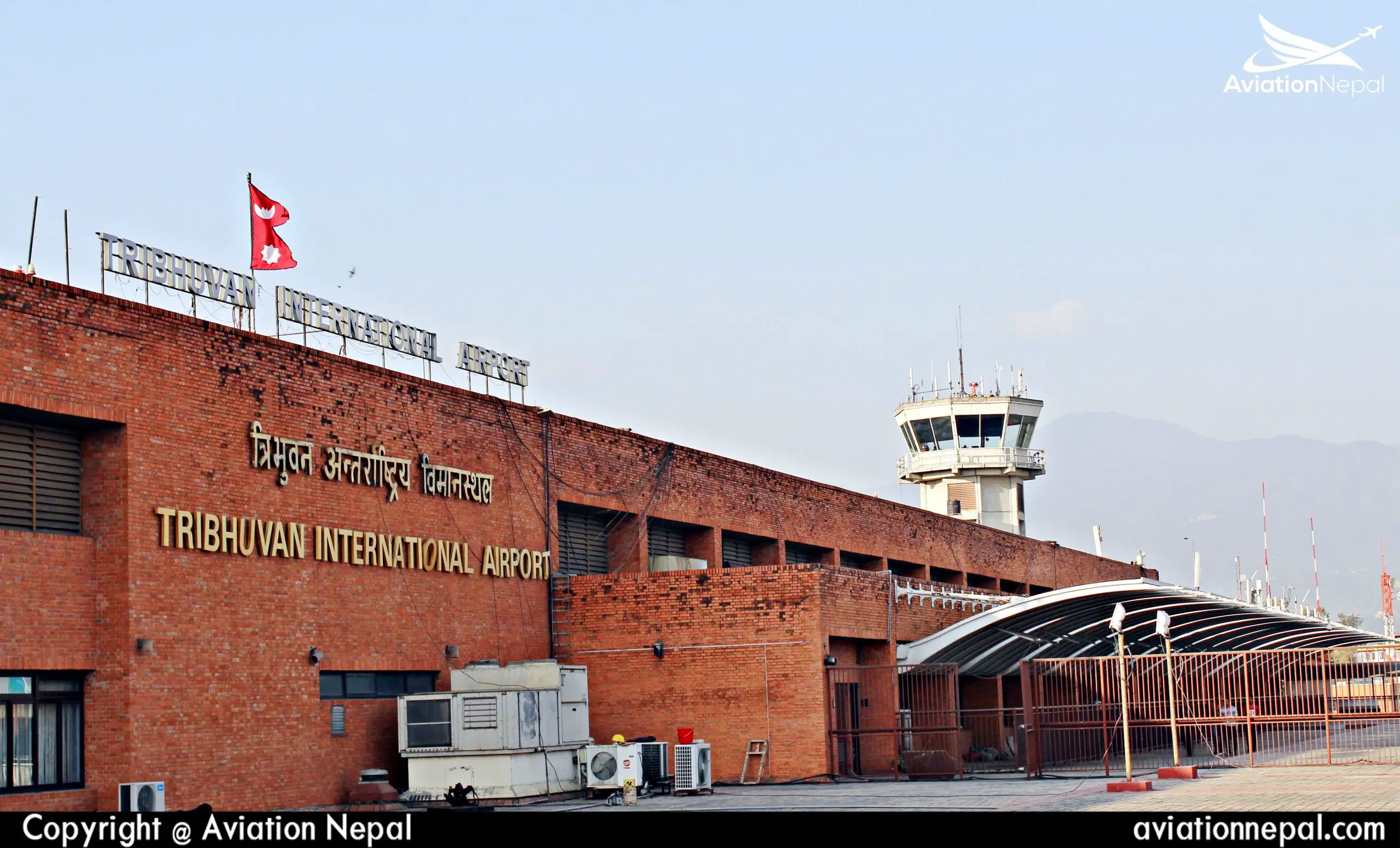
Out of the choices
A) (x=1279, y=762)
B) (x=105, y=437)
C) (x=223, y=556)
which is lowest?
(x=1279, y=762)

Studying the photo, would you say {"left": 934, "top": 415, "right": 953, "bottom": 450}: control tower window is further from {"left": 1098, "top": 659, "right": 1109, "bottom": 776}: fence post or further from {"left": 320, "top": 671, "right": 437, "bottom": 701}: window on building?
{"left": 320, "top": 671, "right": 437, "bottom": 701}: window on building

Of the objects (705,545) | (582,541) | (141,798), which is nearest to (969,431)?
(705,545)

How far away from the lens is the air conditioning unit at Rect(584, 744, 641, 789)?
30297 millimetres

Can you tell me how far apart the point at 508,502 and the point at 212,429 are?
28.8 feet

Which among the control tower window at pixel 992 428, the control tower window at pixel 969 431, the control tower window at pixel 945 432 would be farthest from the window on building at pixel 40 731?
the control tower window at pixel 992 428

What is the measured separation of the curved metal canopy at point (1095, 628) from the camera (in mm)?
38750

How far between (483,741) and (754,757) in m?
7.11

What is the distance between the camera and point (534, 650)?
115 ft

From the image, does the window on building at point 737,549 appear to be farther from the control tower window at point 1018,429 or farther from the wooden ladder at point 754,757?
the control tower window at point 1018,429

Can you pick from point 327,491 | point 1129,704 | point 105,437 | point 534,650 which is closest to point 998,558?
point 1129,704

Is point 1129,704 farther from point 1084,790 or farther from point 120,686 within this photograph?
point 120,686

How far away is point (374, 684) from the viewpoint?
30.6 m

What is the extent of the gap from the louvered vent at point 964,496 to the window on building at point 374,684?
158 feet

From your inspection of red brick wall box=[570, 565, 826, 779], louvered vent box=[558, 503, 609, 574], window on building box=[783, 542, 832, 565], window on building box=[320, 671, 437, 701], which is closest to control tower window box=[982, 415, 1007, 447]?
window on building box=[783, 542, 832, 565]
